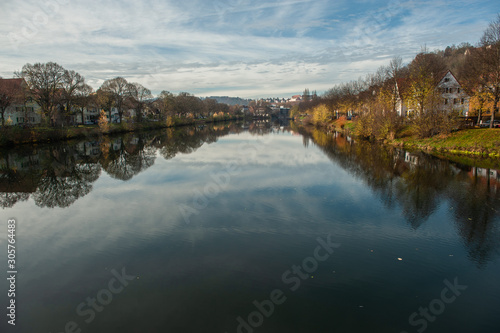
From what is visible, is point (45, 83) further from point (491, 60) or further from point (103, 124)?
point (491, 60)

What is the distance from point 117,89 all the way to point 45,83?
1705cm

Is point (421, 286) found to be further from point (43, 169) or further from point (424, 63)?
point (424, 63)

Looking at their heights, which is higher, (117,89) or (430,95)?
(117,89)

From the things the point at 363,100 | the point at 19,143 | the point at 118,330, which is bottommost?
the point at 118,330

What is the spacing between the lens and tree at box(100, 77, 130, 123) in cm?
5622

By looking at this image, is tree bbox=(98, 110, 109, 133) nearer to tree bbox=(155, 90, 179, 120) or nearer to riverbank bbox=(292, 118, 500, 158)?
tree bbox=(155, 90, 179, 120)

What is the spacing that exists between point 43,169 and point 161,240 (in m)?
17.3

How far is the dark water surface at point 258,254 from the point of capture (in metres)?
6.07

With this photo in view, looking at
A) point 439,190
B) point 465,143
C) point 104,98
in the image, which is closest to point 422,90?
point 465,143

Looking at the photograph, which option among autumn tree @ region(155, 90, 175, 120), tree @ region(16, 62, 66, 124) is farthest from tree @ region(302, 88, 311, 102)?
tree @ region(16, 62, 66, 124)

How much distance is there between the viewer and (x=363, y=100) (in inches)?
2015

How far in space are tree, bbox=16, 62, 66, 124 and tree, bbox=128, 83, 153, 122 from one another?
1786 centimetres

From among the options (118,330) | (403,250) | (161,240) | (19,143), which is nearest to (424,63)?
(403,250)

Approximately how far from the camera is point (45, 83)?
134ft
